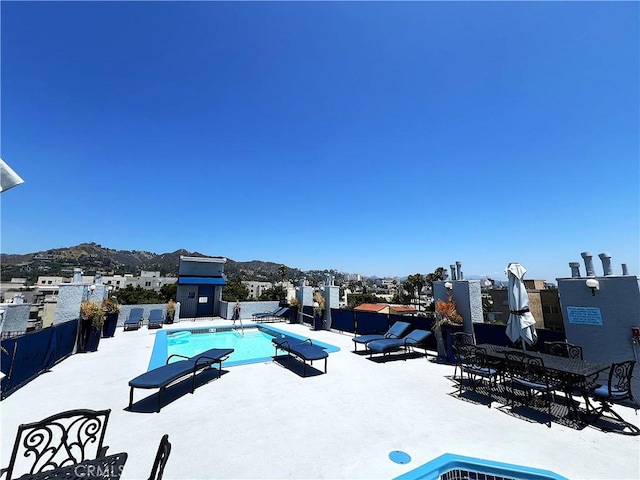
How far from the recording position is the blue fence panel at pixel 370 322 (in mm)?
10273

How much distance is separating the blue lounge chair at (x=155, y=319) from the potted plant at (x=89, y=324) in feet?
19.4

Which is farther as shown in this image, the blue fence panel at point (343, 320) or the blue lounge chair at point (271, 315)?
the blue lounge chair at point (271, 315)

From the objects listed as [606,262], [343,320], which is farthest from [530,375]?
[343,320]

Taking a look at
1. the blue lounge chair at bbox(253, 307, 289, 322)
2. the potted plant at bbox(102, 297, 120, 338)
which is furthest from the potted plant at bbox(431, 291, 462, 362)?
the potted plant at bbox(102, 297, 120, 338)

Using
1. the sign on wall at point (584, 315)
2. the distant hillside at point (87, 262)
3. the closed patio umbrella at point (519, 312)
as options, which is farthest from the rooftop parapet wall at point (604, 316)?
the distant hillside at point (87, 262)

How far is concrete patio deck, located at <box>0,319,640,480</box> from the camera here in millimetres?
3037

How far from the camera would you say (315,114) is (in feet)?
42.9

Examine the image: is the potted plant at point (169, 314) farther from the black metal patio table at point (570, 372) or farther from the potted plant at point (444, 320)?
the black metal patio table at point (570, 372)

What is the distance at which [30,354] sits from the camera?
5.83 metres

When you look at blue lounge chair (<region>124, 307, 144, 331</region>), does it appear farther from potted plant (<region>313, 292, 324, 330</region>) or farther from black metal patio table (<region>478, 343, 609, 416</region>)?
black metal patio table (<region>478, 343, 609, 416</region>)

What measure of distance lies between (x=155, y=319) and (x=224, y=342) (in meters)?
5.51

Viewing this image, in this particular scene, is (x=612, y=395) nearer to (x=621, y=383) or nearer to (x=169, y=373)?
(x=621, y=383)

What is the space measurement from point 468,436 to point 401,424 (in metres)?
0.90

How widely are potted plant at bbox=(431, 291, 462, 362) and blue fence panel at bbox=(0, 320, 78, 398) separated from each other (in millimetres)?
9696
